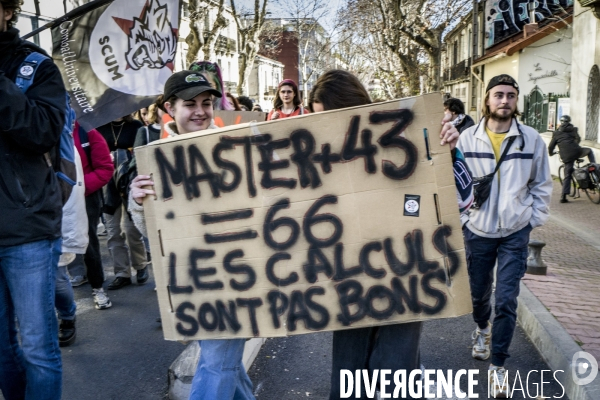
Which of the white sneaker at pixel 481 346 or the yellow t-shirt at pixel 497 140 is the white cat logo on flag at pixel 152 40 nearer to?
the yellow t-shirt at pixel 497 140

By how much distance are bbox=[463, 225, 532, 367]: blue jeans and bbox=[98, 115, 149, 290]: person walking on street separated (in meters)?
3.47

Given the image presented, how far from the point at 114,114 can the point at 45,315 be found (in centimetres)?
147

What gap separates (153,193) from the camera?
7.99 feet

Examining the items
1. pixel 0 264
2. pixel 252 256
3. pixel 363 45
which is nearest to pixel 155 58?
pixel 0 264

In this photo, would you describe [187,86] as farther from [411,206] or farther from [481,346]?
[481,346]

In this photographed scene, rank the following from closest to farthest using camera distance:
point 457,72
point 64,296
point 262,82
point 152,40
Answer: point 152,40 → point 64,296 → point 457,72 → point 262,82

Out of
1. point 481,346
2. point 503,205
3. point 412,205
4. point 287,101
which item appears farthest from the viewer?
point 287,101

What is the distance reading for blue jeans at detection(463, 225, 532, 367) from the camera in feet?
12.0

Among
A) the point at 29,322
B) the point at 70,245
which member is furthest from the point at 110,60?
the point at 29,322

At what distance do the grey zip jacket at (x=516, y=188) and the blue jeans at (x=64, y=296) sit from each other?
287 cm

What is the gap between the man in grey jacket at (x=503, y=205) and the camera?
3680 millimetres

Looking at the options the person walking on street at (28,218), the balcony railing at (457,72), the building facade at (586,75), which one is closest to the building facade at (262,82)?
the balcony railing at (457,72)

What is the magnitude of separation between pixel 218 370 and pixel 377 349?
67 centimetres

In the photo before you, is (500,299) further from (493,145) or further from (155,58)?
(155,58)
